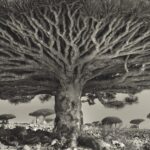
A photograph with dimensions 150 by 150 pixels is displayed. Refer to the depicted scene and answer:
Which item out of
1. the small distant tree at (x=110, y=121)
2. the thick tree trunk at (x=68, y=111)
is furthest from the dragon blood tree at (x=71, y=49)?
the small distant tree at (x=110, y=121)

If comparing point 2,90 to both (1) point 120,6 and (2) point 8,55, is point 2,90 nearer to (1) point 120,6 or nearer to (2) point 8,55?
(2) point 8,55

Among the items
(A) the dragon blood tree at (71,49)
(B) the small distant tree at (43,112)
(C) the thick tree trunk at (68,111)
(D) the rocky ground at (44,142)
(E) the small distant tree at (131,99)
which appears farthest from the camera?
(B) the small distant tree at (43,112)

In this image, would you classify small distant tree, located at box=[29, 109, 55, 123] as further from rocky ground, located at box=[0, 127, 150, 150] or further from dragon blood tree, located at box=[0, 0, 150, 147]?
rocky ground, located at box=[0, 127, 150, 150]

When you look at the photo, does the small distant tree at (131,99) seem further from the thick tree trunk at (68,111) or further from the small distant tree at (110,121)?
the small distant tree at (110,121)

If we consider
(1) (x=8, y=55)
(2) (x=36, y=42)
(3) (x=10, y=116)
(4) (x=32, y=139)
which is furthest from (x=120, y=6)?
(3) (x=10, y=116)

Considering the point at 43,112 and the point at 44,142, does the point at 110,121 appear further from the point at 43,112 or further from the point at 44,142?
the point at 44,142

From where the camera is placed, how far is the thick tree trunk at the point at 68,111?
72.8ft

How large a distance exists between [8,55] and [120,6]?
553 centimetres

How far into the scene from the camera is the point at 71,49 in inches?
838

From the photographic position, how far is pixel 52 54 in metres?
21.2

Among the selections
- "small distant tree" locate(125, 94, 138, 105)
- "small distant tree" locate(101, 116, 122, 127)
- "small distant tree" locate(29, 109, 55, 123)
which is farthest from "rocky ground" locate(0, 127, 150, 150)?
"small distant tree" locate(29, 109, 55, 123)

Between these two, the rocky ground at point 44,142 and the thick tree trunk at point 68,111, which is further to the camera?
the thick tree trunk at point 68,111

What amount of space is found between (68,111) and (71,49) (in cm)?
282

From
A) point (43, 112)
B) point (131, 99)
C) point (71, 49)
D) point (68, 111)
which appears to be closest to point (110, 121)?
point (43, 112)
